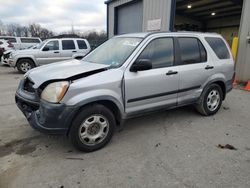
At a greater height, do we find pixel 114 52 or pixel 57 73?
pixel 114 52

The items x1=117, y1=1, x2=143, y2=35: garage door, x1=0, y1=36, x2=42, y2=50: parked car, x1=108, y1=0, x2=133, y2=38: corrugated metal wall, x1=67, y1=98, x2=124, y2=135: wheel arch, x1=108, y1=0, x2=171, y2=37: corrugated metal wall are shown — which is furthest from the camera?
x1=0, y1=36, x2=42, y2=50: parked car

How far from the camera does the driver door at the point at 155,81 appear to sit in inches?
133

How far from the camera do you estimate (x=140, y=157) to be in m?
3.08

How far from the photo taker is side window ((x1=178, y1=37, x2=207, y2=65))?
405cm

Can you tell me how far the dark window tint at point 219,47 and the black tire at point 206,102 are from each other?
0.70m

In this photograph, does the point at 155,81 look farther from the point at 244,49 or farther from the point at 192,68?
the point at 244,49

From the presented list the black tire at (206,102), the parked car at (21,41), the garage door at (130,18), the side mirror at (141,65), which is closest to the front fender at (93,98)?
the side mirror at (141,65)

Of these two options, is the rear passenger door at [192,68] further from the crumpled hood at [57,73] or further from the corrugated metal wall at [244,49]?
the corrugated metal wall at [244,49]

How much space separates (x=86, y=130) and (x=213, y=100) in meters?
3.08

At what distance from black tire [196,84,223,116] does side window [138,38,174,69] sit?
1.19 m

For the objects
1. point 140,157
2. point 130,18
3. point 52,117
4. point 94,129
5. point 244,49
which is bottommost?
point 140,157

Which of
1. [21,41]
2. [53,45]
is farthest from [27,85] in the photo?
[21,41]

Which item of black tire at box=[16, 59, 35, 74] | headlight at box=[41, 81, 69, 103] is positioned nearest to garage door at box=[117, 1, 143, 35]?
black tire at box=[16, 59, 35, 74]

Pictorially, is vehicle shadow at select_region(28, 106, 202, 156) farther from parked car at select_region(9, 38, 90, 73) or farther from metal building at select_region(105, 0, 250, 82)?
parked car at select_region(9, 38, 90, 73)
